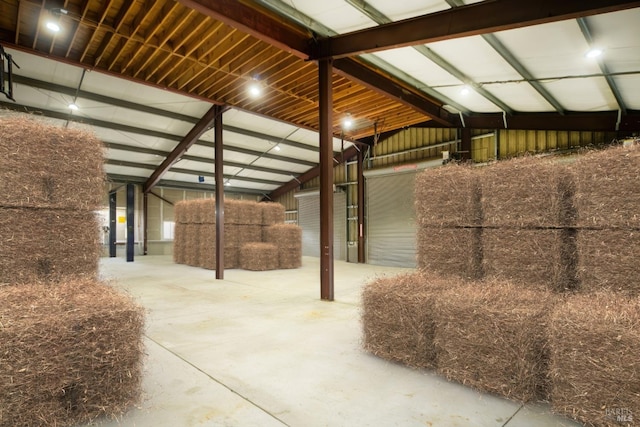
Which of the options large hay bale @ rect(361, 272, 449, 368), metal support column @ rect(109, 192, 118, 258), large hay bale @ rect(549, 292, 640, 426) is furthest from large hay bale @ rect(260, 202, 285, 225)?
large hay bale @ rect(549, 292, 640, 426)

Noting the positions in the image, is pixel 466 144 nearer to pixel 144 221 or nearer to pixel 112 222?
pixel 112 222

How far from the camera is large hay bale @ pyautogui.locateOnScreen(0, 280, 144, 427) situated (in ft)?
6.01

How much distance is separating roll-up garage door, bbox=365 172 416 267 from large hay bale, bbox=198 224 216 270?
5300 mm

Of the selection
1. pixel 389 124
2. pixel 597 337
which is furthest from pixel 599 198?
pixel 389 124

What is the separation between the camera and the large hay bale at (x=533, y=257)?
2.85m

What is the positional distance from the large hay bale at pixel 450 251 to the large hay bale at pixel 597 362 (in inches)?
46.1

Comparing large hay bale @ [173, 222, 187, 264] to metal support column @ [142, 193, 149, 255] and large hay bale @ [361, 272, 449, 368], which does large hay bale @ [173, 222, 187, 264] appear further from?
large hay bale @ [361, 272, 449, 368]

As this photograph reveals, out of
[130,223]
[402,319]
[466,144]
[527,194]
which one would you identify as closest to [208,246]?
[130,223]

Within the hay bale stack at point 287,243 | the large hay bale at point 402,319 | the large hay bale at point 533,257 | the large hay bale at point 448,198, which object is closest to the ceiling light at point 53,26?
the large hay bale at point 448,198

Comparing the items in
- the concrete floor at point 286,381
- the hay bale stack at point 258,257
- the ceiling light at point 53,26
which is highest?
the ceiling light at point 53,26

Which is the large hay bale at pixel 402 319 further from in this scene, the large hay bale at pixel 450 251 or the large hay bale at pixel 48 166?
the large hay bale at pixel 48 166

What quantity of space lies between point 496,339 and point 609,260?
1.03 metres

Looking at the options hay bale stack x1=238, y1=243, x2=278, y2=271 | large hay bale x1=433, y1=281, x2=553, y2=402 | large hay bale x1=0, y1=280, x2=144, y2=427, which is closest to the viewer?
large hay bale x1=0, y1=280, x2=144, y2=427

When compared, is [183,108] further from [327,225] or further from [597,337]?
[597,337]
